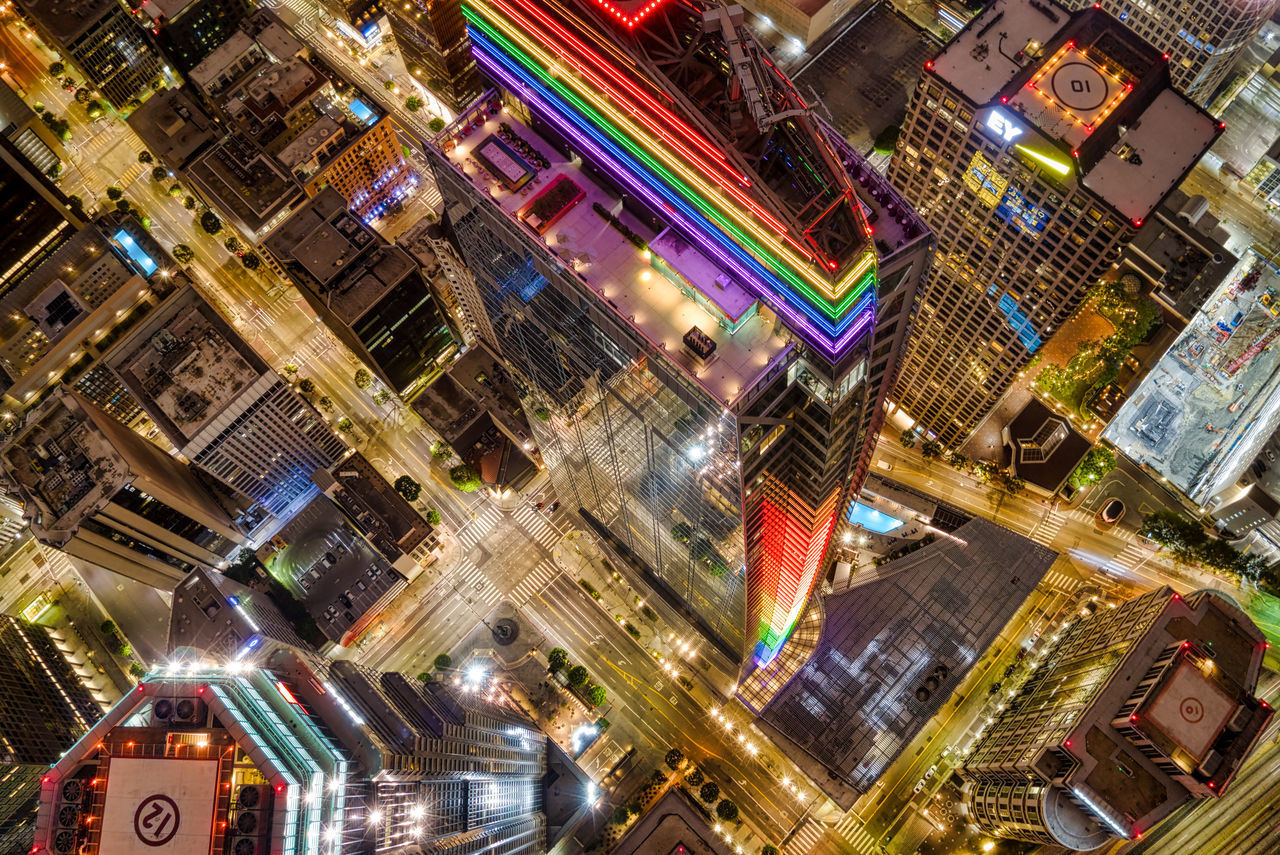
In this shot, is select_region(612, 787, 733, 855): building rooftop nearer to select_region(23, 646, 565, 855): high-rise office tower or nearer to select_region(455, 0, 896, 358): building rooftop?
select_region(23, 646, 565, 855): high-rise office tower

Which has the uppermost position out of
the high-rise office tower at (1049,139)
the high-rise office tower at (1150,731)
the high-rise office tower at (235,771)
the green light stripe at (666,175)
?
the high-rise office tower at (1049,139)

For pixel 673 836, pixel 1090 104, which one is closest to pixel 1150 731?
pixel 673 836

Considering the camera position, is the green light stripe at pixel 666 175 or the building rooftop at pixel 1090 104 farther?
the building rooftop at pixel 1090 104

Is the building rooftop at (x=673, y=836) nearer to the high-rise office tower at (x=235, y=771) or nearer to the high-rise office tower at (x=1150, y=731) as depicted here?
the high-rise office tower at (x=1150, y=731)

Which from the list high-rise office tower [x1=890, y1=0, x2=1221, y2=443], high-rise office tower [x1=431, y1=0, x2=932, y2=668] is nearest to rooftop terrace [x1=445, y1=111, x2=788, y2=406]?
high-rise office tower [x1=431, y1=0, x2=932, y2=668]

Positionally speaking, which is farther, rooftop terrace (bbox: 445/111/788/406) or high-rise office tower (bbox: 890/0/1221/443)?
high-rise office tower (bbox: 890/0/1221/443)

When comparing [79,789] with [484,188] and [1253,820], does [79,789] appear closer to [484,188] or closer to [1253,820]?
[484,188]

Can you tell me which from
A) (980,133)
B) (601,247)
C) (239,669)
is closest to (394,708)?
(239,669)

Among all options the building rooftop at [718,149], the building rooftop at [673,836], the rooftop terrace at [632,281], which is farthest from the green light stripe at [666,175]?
the building rooftop at [673,836]
